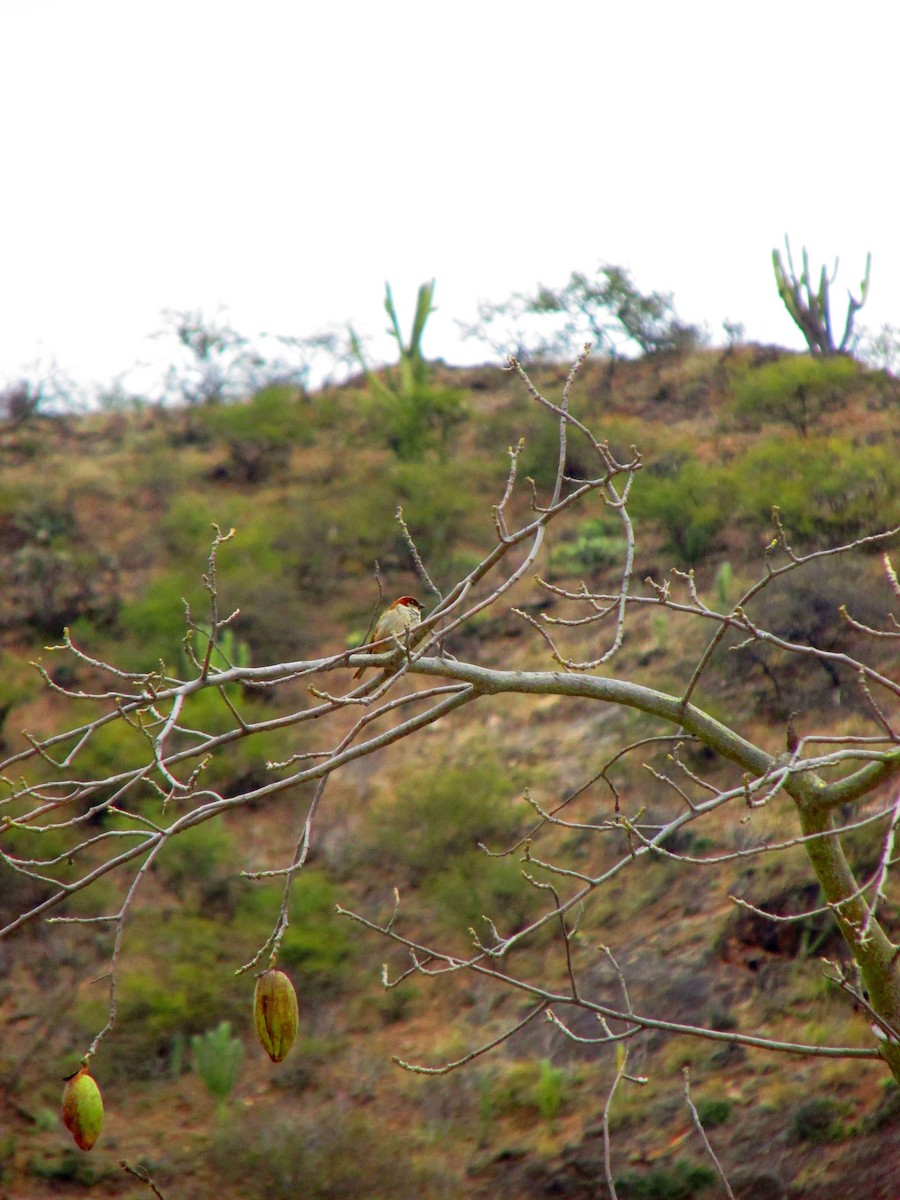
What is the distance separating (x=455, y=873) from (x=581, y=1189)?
317 cm

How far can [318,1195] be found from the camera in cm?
682

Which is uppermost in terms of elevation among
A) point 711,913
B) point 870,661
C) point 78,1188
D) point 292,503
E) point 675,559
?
point 292,503

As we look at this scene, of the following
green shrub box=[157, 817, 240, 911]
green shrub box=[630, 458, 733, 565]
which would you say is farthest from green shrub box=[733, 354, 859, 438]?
green shrub box=[157, 817, 240, 911]

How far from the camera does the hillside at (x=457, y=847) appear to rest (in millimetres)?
7043

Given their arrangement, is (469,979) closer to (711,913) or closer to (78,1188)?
(711,913)

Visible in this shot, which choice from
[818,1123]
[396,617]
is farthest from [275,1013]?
[818,1123]

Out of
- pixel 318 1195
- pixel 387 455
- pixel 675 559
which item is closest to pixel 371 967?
pixel 318 1195

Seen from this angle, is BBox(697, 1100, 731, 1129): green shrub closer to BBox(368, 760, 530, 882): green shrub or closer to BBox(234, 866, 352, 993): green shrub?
BBox(368, 760, 530, 882): green shrub

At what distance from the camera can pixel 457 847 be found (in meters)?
10.1

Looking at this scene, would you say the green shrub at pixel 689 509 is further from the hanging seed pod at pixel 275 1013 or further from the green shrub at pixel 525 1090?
the hanging seed pod at pixel 275 1013

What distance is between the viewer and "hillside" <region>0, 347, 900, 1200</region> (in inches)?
277

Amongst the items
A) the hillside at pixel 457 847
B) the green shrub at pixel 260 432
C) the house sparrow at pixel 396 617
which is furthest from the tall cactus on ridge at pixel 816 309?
the house sparrow at pixel 396 617

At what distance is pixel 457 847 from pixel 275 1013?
8.03 m

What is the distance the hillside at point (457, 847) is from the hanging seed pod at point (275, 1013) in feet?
1.69
